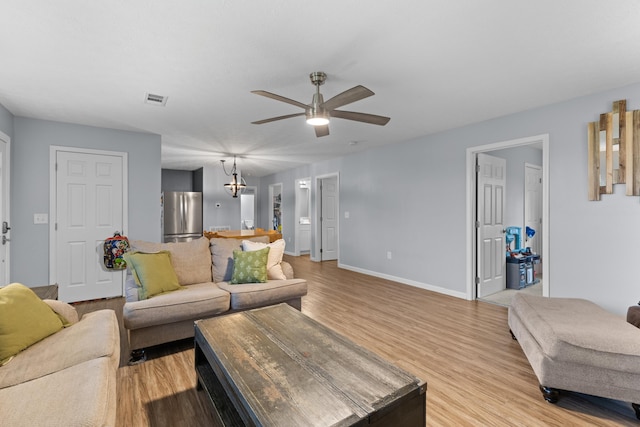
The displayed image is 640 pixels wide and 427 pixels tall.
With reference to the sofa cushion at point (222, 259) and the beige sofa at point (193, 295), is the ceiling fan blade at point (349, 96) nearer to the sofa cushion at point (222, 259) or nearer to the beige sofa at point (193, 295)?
the beige sofa at point (193, 295)

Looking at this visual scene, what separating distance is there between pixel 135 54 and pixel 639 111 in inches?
171

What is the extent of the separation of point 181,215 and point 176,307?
5276 mm

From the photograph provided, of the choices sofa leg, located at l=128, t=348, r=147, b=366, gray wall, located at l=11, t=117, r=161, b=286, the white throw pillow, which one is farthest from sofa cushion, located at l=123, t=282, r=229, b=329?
gray wall, located at l=11, t=117, r=161, b=286

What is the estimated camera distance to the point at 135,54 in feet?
7.36

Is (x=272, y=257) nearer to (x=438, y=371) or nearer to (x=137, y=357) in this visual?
(x=137, y=357)

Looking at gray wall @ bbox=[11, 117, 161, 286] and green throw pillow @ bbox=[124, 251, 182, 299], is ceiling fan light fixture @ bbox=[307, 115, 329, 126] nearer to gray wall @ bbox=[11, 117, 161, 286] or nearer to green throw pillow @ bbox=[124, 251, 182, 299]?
green throw pillow @ bbox=[124, 251, 182, 299]

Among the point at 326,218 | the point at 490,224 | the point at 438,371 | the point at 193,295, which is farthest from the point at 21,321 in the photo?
the point at 326,218

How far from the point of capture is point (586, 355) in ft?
5.95

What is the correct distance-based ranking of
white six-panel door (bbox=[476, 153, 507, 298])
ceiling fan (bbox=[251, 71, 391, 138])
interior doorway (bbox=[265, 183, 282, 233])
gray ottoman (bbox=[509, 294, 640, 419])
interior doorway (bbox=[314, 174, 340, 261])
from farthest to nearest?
interior doorway (bbox=[265, 183, 282, 233]) → interior doorway (bbox=[314, 174, 340, 261]) → white six-panel door (bbox=[476, 153, 507, 298]) → ceiling fan (bbox=[251, 71, 391, 138]) → gray ottoman (bbox=[509, 294, 640, 419])

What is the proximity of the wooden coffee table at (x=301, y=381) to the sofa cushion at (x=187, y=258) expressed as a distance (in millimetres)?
1311

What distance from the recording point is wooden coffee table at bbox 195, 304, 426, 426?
1.17 metres

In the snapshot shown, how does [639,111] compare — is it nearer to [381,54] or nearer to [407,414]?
[381,54]

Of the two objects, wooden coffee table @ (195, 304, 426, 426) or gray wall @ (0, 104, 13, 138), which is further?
gray wall @ (0, 104, 13, 138)

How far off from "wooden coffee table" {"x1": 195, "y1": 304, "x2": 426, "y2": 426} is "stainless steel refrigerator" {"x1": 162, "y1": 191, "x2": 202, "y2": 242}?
19.3 feet
